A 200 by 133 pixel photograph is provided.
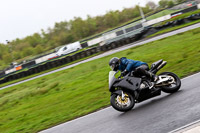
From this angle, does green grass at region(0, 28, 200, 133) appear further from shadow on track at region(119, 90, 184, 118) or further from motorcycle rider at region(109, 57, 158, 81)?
motorcycle rider at region(109, 57, 158, 81)

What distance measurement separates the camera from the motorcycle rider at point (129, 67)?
750 cm

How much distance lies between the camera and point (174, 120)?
5570 millimetres

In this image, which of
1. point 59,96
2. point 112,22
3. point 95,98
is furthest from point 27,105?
point 112,22

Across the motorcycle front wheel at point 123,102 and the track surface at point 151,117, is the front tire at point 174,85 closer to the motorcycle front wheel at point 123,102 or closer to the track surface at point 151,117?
the track surface at point 151,117

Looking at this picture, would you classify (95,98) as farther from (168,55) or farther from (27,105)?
(168,55)

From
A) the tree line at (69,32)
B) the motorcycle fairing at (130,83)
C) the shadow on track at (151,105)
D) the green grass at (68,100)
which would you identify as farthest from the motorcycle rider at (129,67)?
the tree line at (69,32)

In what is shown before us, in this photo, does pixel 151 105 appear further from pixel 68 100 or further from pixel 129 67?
pixel 68 100

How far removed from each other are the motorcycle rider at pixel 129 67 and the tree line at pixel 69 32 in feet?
179

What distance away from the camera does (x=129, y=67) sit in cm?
745

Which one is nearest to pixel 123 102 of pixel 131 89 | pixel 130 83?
pixel 131 89

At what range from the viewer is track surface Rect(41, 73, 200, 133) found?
18.2 ft

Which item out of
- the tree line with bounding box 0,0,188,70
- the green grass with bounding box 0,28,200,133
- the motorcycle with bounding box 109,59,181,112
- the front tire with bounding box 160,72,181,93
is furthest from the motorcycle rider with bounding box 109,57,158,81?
the tree line with bounding box 0,0,188,70

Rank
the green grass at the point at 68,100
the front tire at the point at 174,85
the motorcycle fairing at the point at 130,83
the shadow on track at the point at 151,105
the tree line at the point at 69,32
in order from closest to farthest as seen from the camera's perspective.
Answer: the shadow on track at the point at 151,105
the motorcycle fairing at the point at 130,83
the front tire at the point at 174,85
the green grass at the point at 68,100
the tree line at the point at 69,32

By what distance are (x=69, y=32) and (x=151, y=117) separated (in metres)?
74.7
